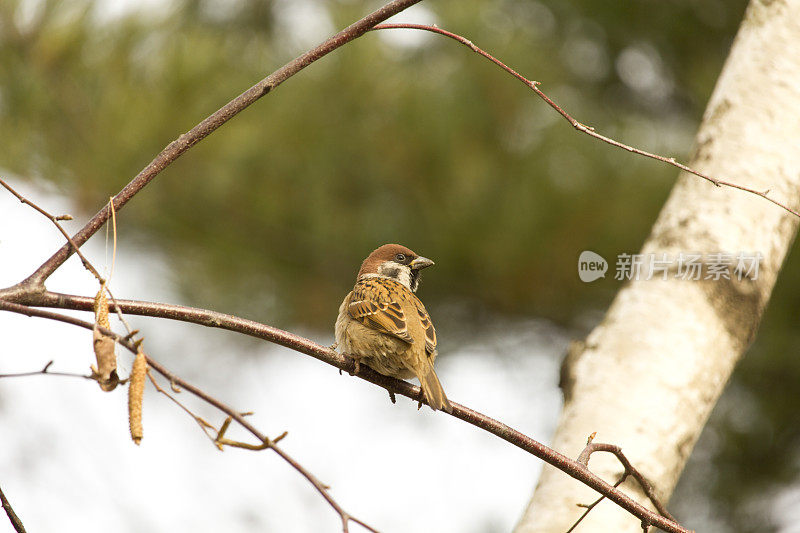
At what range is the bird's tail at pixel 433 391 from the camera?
1619 mm

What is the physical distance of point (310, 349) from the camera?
54.7 inches

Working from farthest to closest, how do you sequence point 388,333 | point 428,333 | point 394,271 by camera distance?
point 394,271 < point 428,333 < point 388,333

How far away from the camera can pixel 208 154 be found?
479cm

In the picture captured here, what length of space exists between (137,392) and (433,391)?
924mm

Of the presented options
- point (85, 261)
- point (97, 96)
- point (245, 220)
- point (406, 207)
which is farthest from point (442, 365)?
point (85, 261)

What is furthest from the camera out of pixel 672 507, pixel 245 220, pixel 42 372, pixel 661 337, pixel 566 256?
pixel 672 507

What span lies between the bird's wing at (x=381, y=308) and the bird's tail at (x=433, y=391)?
0.14 meters

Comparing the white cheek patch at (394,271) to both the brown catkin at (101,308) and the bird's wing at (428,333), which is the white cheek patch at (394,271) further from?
the brown catkin at (101,308)

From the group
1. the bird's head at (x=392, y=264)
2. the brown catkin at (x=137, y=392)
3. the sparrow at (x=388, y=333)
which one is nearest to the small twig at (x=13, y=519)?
the brown catkin at (x=137, y=392)

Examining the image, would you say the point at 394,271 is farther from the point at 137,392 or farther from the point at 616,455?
the point at 137,392

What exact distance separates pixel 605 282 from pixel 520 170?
78 cm

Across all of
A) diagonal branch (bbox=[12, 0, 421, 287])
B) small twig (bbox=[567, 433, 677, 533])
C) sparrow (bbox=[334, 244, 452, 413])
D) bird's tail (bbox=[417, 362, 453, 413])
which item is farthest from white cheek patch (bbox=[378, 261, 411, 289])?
diagonal branch (bbox=[12, 0, 421, 287])

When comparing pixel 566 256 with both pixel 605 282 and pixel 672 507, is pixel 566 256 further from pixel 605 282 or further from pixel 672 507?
pixel 672 507

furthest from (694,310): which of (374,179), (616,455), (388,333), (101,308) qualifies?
(374,179)
